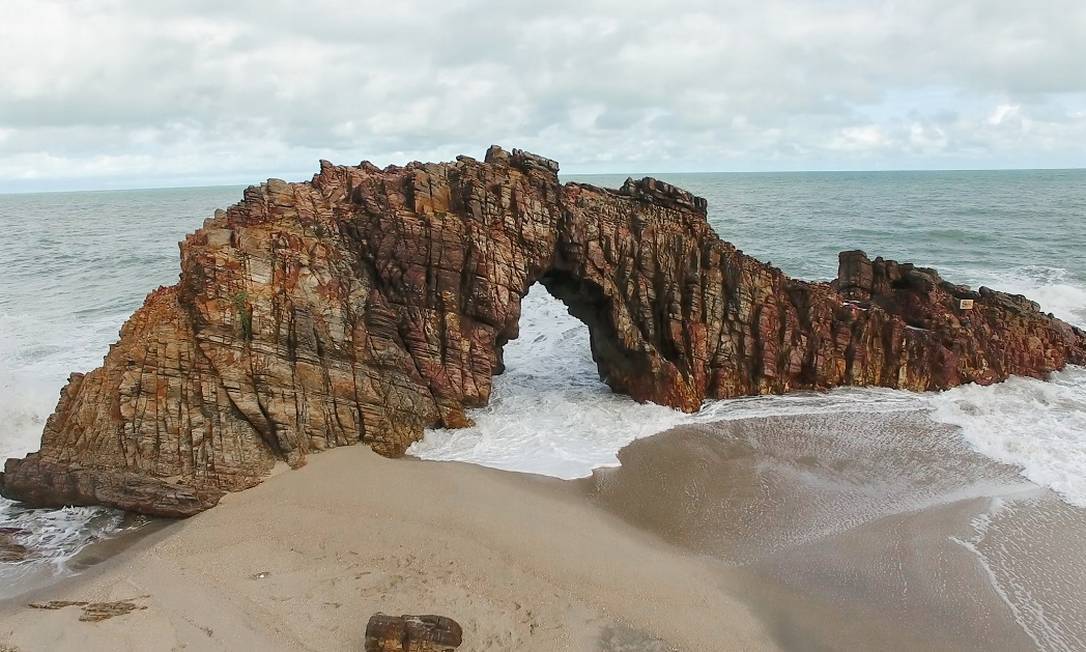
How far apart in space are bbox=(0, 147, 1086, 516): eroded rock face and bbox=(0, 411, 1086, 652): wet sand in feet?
5.50

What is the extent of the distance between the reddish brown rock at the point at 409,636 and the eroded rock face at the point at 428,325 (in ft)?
18.8

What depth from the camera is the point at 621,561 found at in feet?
37.4

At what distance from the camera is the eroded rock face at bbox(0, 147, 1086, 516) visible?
13523 mm

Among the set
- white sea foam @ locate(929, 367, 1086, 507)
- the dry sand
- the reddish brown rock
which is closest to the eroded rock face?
white sea foam @ locate(929, 367, 1086, 507)

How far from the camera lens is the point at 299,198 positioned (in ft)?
54.5

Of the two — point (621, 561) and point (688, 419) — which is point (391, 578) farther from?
point (688, 419)

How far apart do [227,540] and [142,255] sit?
46329 mm

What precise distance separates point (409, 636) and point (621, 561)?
4.04 metres

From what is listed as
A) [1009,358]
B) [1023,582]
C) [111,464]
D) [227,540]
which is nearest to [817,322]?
[1009,358]

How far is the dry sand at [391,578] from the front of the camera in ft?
31.1

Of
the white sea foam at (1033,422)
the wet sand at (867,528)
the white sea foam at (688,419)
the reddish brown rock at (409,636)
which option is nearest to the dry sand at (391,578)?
the reddish brown rock at (409,636)

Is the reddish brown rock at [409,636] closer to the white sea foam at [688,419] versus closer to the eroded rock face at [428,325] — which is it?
the eroded rock face at [428,325]

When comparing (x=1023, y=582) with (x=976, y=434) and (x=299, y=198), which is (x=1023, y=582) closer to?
(x=976, y=434)

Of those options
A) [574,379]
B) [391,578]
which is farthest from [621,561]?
[574,379]
